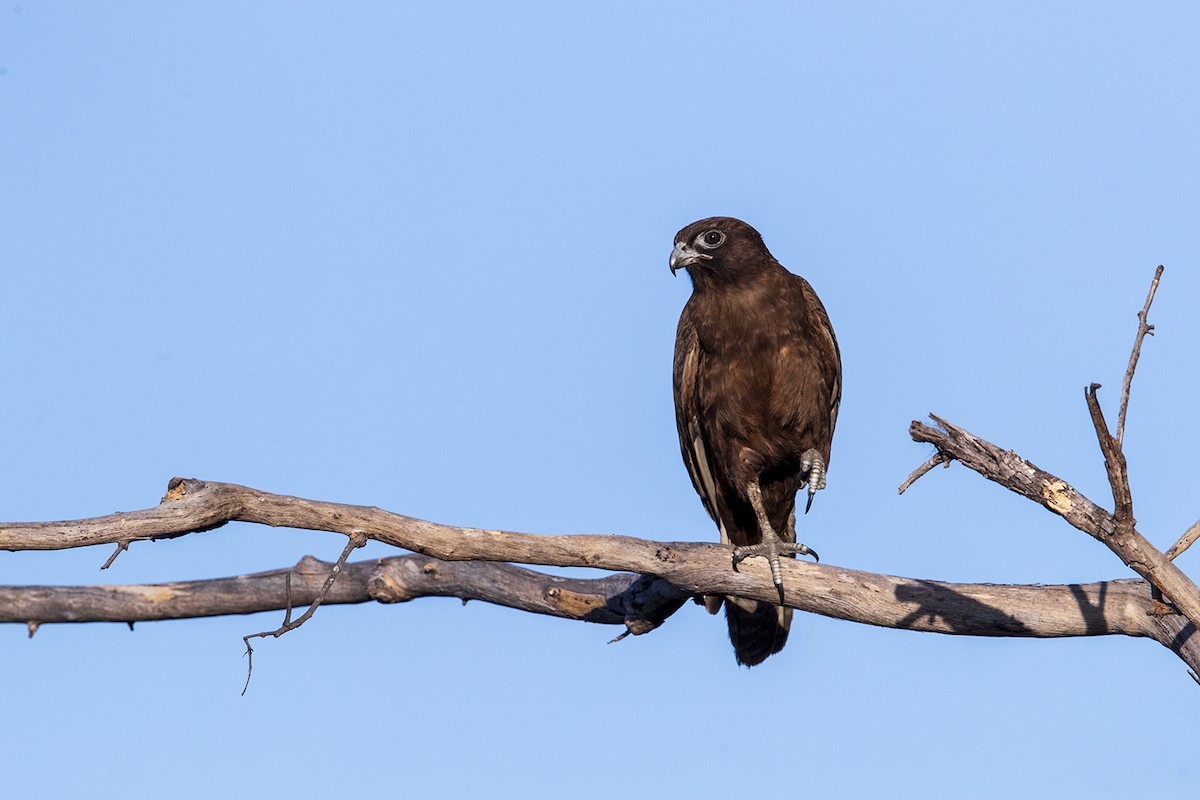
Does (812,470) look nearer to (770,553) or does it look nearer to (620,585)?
(770,553)

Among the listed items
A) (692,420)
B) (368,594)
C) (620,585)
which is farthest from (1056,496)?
(368,594)

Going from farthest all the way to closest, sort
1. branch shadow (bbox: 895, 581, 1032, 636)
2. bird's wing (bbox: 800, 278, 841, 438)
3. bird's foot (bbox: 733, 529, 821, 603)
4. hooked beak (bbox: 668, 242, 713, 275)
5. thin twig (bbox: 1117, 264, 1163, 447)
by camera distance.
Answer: hooked beak (bbox: 668, 242, 713, 275), bird's wing (bbox: 800, 278, 841, 438), bird's foot (bbox: 733, 529, 821, 603), branch shadow (bbox: 895, 581, 1032, 636), thin twig (bbox: 1117, 264, 1163, 447)

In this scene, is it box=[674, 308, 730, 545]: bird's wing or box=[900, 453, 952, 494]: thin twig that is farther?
box=[674, 308, 730, 545]: bird's wing

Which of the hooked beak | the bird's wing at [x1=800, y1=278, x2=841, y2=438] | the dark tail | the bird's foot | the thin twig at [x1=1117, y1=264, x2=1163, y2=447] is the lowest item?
the dark tail

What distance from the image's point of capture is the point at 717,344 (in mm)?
7891

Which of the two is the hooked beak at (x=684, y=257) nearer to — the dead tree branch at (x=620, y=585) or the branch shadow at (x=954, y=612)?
the dead tree branch at (x=620, y=585)

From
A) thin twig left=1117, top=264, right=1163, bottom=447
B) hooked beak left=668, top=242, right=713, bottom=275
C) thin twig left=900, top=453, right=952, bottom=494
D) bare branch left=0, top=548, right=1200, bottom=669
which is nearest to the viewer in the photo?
thin twig left=1117, top=264, right=1163, bottom=447

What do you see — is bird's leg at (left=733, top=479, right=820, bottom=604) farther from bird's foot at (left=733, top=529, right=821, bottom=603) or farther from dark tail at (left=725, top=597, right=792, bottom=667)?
dark tail at (left=725, top=597, right=792, bottom=667)

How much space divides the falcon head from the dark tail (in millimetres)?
2095

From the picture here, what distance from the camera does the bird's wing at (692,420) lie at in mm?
8102

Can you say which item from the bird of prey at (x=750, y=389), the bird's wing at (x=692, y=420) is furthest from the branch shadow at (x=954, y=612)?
the bird's wing at (x=692, y=420)

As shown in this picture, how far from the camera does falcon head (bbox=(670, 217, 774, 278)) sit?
812 cm

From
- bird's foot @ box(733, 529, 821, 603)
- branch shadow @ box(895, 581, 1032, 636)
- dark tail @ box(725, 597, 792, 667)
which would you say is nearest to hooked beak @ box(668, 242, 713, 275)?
bird's foot @ box(733, 529, 821, 603)

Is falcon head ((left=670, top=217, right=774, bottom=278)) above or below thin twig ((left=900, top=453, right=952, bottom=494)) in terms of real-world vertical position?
above
